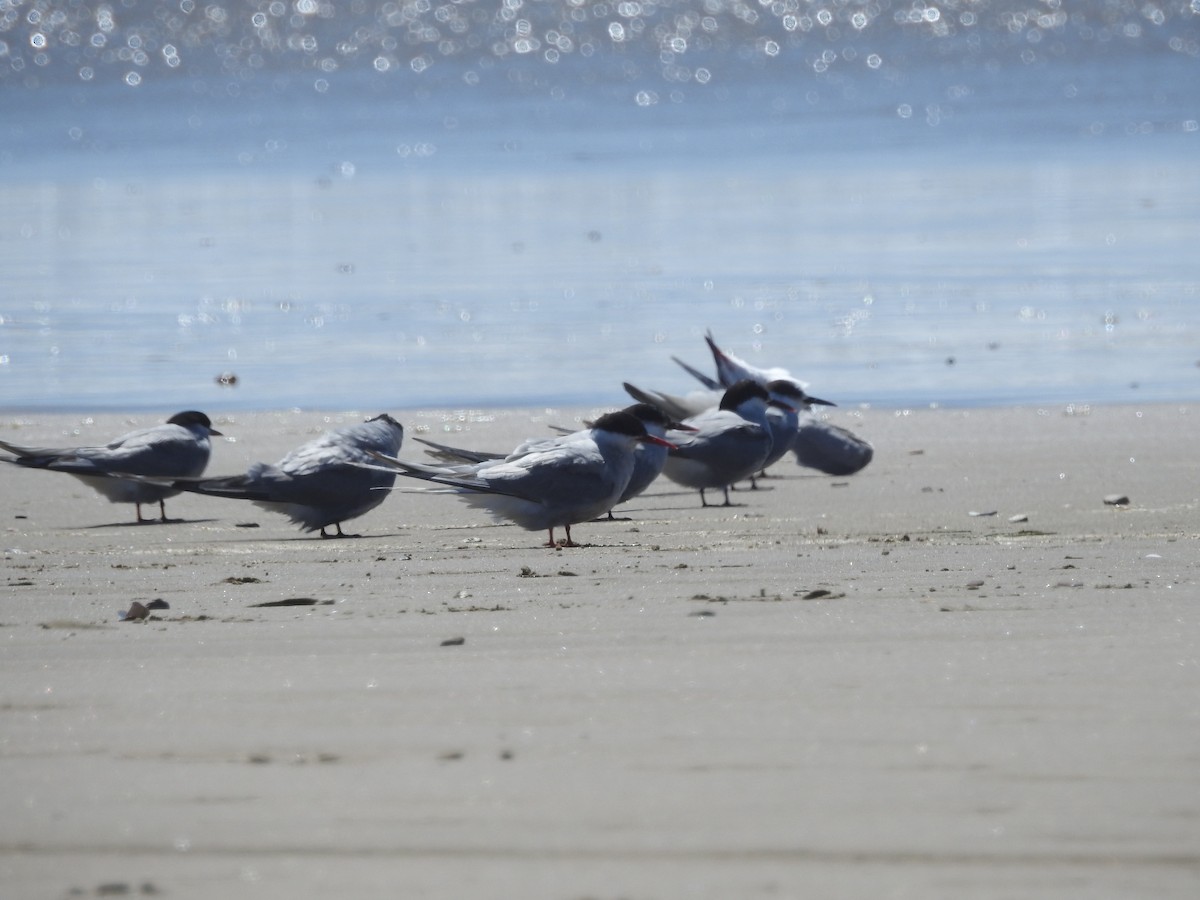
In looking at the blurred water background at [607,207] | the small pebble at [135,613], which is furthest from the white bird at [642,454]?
the blurred water background at [607,207]

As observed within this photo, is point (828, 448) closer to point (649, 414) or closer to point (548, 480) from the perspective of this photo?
point (649, 414)

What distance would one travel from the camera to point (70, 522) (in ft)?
22.4

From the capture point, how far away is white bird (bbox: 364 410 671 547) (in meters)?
5.98

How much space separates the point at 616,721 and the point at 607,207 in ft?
52.8

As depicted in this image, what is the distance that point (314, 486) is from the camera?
6.27 metres

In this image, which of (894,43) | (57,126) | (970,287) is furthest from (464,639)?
(894,43)

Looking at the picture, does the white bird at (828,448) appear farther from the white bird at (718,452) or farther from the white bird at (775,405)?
the white bird at (718,452)

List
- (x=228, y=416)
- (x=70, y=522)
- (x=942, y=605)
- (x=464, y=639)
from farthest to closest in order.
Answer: (x=228, y=416) < (x=70, y=522) < (x=942, y=605) < (x=464, y=639)

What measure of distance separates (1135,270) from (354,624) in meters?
10.6

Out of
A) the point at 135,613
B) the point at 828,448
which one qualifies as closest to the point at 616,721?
the point at 135,613

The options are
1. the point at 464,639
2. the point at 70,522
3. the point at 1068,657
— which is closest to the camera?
the point at 1068,657

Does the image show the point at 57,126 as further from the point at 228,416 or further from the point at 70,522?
the point at 70,522

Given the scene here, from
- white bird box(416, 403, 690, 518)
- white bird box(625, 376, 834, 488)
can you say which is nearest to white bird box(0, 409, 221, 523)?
white bird box(416, 403, 690, 518)

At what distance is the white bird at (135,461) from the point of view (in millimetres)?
6883
